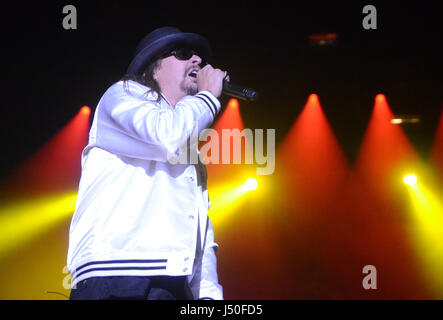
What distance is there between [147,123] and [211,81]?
36cm

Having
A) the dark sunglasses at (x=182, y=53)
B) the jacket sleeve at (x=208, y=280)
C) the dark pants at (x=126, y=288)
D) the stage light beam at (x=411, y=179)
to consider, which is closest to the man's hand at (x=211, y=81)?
the dark sunglasses at (x=182, y=53)

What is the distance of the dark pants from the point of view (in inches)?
52.4

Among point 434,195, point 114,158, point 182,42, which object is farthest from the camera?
point 434,195

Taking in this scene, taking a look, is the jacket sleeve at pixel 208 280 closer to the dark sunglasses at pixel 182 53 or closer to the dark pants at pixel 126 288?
the dark pants at pixel 126 288

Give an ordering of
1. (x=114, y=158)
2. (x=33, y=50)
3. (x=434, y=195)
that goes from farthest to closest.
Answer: (x=434, y=195) < (x=33, y=50) < (x=114, y=158)

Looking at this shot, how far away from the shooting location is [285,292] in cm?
Result: 580

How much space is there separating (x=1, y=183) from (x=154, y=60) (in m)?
3.78

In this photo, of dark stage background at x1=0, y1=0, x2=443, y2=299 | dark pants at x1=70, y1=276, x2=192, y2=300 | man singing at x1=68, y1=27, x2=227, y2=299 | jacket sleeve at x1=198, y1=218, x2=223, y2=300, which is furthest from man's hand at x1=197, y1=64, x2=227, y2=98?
dark stage background at x1=0, y1=0, x2=443, y2=299

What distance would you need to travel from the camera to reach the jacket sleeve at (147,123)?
1.47 m

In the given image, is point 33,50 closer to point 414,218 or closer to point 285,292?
point 285,292

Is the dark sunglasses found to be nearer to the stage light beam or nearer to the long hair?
the long hair

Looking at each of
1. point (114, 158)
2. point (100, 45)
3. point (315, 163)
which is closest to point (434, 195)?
point (315, 163)

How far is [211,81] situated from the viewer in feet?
5.65

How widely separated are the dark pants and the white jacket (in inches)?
0.9
